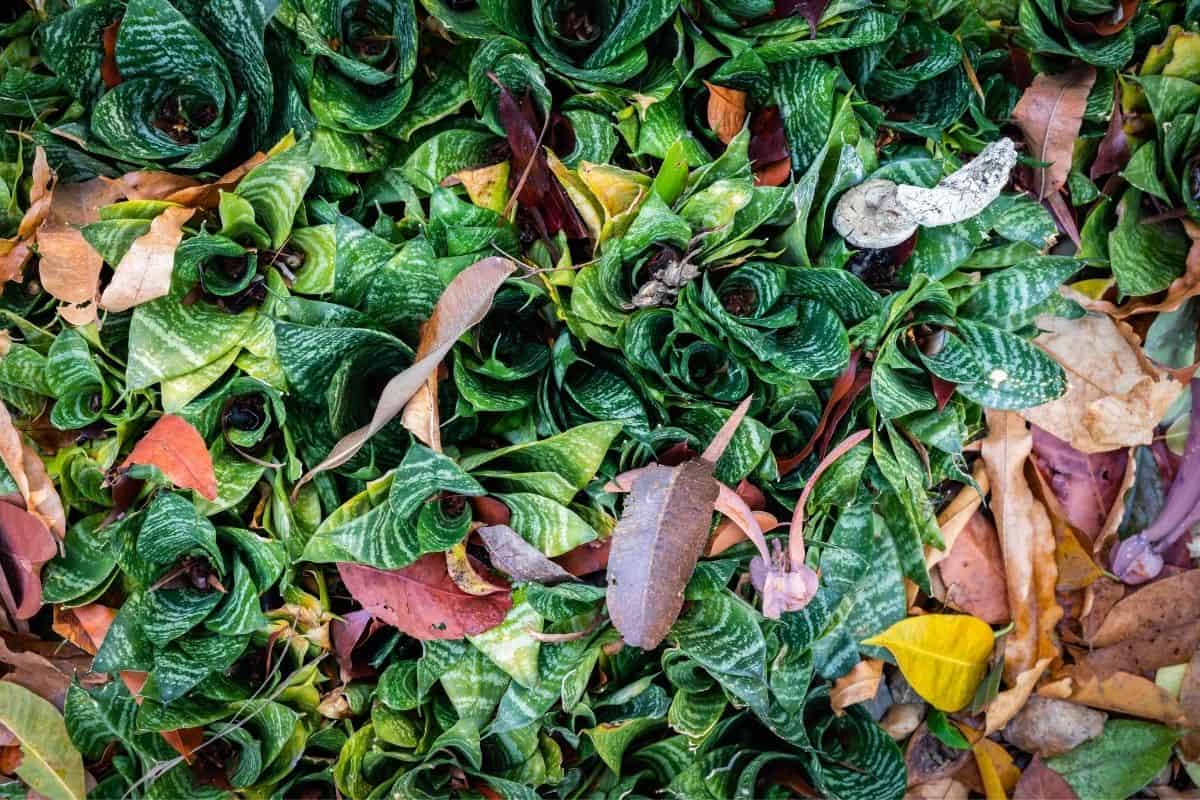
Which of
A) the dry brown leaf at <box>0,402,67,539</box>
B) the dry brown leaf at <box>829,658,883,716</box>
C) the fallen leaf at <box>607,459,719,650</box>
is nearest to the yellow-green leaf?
the dry brown leaf at <box>0,402,67,539</box>

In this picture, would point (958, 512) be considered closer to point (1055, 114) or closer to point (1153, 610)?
point (1153, 610)

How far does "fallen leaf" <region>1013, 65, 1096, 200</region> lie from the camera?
87 cm

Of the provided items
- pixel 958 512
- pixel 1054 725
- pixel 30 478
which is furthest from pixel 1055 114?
pixel 30 478

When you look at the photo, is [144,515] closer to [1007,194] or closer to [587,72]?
[587,72]

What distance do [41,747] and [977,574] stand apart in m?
0.88

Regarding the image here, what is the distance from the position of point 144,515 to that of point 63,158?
1.02 feet

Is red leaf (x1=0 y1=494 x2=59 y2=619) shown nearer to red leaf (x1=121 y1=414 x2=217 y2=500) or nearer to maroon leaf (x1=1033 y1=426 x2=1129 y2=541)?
red leaf (x1=121 y1=414 x2=217 y2=500)

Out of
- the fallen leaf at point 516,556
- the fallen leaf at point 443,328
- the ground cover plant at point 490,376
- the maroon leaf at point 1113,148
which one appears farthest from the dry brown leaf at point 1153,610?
the fallen leaf at point 443,328

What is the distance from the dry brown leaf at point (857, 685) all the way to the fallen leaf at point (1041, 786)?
210 millimetres

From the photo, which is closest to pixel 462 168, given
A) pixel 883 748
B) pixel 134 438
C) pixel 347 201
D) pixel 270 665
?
pixel 347 201

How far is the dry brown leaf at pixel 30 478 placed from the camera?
0.76 m

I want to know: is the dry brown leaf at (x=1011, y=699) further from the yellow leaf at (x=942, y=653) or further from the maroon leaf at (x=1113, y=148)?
the maroon leaf at (x=1113, y=148)

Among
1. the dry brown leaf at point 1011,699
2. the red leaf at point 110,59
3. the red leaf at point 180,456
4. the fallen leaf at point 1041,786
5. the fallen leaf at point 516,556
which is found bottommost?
the fallen leaf at point 1041,786

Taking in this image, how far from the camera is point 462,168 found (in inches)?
30.4
